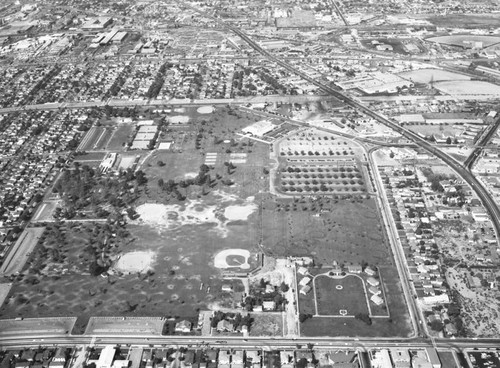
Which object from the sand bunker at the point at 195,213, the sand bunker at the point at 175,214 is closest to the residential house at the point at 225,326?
Answer: the sand bunker at the point at 195,213

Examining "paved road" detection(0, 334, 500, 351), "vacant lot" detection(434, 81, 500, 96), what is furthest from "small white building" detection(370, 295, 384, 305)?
"vacant lot" detection(434, 81, 500, 96)

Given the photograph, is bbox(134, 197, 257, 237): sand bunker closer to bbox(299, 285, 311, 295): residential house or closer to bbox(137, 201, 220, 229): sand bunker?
bbox(137, 201, 220, 229): sand bunker

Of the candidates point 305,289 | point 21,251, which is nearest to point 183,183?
point 21,251

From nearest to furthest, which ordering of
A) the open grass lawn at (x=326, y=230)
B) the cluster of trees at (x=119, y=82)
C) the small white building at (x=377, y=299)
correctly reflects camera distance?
1. the small white building at (x=377, y=299)
2. the open grass lawn at (x=326, y=230)
3. the cluster of trees at (x=119, y=82)

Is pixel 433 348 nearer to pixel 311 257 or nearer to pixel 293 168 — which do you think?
pixel 311 257

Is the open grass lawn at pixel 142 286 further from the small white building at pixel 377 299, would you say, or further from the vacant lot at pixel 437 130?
the vacant lot at pixel 437 130

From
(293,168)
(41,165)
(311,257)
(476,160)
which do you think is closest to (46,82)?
(41,165)
